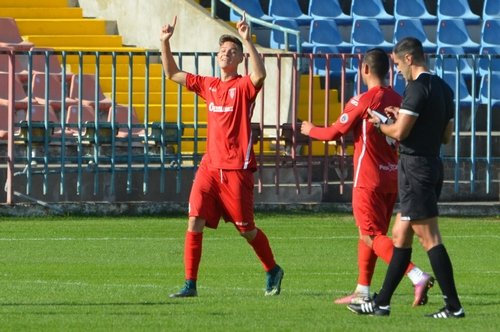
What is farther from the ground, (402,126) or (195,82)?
(195,82)

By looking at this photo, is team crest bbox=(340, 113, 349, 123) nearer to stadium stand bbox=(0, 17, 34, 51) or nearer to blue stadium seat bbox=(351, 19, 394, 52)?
stadium stand bbox=(0, 17, 34, 51)

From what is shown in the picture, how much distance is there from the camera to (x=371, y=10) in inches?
1037

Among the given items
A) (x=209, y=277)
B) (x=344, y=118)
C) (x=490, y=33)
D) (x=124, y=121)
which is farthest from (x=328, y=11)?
(x=344, y=118)

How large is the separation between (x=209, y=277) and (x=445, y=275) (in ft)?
12.3

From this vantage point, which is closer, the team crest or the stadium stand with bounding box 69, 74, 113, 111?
the team crest

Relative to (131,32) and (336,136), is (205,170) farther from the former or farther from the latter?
(131,32)

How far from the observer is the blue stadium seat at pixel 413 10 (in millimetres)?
26277

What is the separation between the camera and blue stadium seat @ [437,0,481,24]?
26.4m

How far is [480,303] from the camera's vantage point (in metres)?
11.4

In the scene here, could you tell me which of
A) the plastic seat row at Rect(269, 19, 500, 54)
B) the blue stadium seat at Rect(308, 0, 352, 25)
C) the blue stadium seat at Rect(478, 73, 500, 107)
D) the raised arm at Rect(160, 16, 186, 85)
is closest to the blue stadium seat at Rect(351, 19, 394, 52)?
the plastic seat row at Rect(269, 19, 500, 54)

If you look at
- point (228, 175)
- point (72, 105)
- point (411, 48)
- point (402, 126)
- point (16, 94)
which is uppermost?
point (411, 48)

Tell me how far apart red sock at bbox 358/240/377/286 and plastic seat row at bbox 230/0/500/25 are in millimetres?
14410

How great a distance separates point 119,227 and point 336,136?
26.5ft

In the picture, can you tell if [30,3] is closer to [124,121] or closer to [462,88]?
[124,121]
